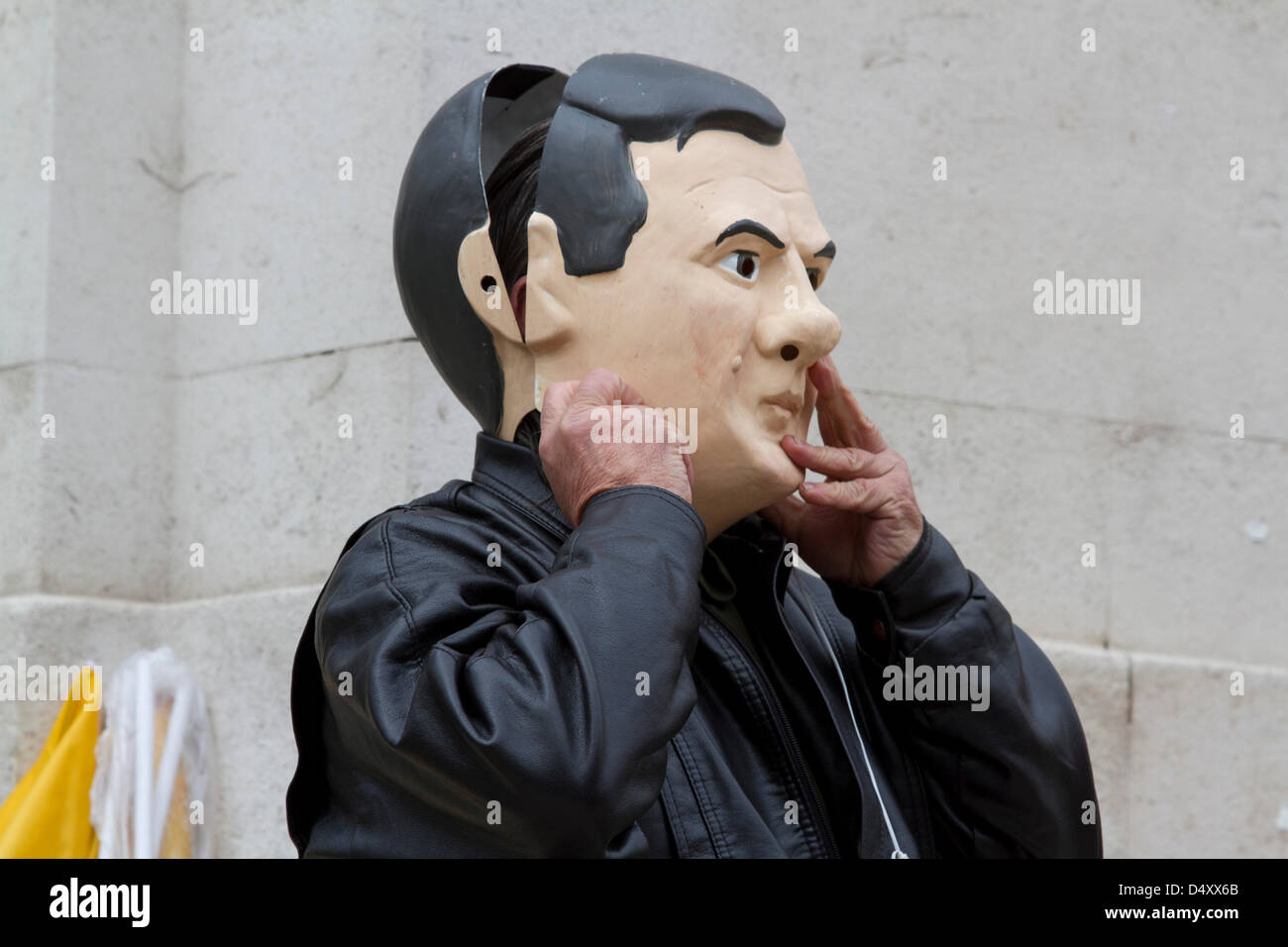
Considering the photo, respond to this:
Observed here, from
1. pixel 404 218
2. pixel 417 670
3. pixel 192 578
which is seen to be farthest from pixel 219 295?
pixel 417 670

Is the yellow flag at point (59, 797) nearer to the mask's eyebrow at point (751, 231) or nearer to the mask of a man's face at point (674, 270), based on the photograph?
the mask of a man's face at point (674, 270)

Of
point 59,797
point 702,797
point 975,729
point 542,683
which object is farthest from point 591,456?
Result: point 59,797

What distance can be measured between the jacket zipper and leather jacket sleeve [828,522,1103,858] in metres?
0.19

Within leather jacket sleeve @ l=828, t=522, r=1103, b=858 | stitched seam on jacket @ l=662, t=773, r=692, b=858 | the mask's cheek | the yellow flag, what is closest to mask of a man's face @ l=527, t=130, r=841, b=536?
the mask's cheek

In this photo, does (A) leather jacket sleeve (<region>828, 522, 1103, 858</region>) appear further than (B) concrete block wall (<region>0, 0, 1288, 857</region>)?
No

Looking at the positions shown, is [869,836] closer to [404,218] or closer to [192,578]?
[404,218]

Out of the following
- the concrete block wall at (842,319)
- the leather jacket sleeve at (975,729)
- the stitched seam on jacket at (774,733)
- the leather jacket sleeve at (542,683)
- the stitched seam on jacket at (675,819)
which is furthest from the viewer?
the concrete block wall at (842,319)

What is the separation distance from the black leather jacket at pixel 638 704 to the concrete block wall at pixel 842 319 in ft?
6.01

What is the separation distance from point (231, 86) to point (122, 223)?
48 cm

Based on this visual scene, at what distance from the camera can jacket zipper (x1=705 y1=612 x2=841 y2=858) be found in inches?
101

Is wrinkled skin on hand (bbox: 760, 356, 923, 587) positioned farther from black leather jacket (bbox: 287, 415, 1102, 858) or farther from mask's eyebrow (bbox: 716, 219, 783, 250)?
mask's eyebrow (bbox: 716, 219, 783, 250)

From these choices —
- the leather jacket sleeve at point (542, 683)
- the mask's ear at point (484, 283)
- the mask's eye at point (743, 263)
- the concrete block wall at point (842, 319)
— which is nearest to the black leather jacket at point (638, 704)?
the leather jacket sleeve at point (542, 683)

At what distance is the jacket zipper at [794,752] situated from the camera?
255 centimetres

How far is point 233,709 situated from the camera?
4508mm
